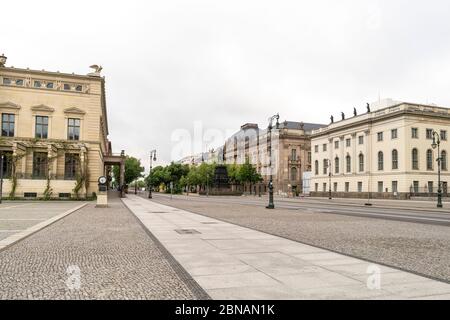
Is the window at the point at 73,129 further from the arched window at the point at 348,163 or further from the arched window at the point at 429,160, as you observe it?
the arched window at the point at 429,160

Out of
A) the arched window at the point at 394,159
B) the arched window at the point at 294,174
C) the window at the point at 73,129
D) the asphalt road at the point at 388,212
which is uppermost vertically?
the window at the point at 73,129

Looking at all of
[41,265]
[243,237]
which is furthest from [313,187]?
[41,265]

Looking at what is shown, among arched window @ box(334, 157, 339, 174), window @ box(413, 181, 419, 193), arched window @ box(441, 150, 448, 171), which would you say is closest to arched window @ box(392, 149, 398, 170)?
window @ box(413, 181, 419, 193)

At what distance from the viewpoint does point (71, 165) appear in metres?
44.0

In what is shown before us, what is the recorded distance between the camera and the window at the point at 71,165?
43.8 meters

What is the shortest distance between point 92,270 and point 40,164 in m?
40.4

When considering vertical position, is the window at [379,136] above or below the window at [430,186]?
above

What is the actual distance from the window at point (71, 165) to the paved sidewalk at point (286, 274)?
3711 centimetres

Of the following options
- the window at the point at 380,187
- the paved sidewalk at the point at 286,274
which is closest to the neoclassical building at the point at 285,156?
the window at the point at 380,187

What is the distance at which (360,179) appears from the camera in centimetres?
7306

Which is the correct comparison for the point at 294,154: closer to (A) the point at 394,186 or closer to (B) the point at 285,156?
(B) the point at 285,156

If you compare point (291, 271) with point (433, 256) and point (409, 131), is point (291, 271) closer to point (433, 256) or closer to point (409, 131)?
point (433, 256)

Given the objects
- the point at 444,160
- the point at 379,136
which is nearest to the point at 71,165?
the point at 379,136

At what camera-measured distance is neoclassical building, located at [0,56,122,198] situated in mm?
41281
